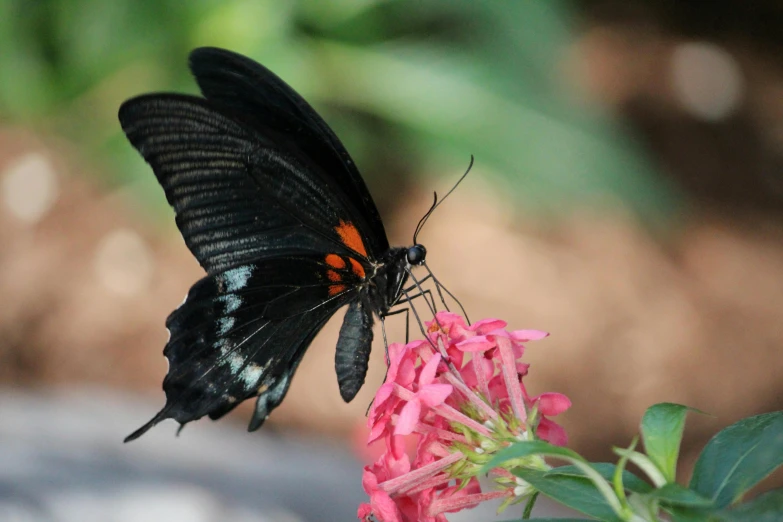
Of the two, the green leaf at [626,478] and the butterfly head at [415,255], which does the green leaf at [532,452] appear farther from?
the butterfly head at [415,255]

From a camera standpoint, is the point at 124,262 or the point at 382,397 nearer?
the point at 382,397

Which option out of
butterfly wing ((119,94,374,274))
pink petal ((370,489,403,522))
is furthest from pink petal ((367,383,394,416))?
butterfly wing ((119,94,374,274))

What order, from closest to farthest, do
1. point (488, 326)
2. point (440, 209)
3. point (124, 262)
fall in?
point (488, 326) → point (124, 262) → point (440, 209)

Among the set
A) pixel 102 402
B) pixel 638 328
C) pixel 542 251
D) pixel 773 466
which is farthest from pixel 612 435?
pixel 773 466

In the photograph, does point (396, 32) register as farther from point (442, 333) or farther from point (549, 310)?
point (442, 333)

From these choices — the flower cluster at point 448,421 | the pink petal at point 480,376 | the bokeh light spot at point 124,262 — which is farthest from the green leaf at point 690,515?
the bokeh light spot at point 124,262

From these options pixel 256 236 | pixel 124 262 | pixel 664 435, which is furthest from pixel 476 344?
pixel 124 262

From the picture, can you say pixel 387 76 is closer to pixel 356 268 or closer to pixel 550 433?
pixel 356 268
